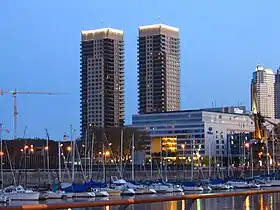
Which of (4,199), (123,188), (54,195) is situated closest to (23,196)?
(4,199)

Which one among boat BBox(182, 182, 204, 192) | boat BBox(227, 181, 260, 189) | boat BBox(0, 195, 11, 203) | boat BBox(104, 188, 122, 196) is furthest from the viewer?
boat BBox(227, 181, 260, 189)

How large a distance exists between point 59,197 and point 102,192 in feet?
18.5

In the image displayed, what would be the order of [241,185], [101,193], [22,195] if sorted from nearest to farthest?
[22,195], [101,193], [241,185]

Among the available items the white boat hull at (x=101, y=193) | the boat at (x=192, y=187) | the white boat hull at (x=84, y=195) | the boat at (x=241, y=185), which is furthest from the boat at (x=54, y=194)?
the boat at (x=241, y=185)

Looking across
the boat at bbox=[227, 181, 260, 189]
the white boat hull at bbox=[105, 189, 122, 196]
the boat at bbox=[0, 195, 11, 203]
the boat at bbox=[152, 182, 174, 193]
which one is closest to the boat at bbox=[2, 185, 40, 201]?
the boat at bbox=[0, 195, 11, 203]

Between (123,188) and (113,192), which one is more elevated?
(123,188)

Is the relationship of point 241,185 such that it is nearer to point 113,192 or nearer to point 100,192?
point 113,192

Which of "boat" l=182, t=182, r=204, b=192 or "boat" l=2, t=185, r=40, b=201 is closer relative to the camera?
"boat" l=2, t=185, r=40, b=201

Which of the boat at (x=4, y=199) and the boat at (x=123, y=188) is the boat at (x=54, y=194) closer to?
the boat at (x=4, y=199)

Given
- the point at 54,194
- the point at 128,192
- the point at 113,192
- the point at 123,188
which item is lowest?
the point at 128,192

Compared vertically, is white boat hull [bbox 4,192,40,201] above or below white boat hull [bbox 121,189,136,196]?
above

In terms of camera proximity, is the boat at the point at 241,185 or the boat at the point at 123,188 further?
the boat at the point at 241,185

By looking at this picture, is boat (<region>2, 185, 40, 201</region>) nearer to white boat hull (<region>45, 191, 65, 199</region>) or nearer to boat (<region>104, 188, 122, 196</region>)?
white boat hull (<region>45, 191, 65, 199</region>)

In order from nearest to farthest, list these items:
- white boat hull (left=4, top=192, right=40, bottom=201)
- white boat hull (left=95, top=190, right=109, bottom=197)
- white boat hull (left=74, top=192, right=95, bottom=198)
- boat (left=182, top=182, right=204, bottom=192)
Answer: white boat hull (left=4, top=192, right=40, bottom=201) → white boat hull (left=74, top=192, right=95, bottom=198) → white boat hull (left=95, top=190, right=109, bottom=197) → boat (left=182, top=182, right=204, bottom=192)
